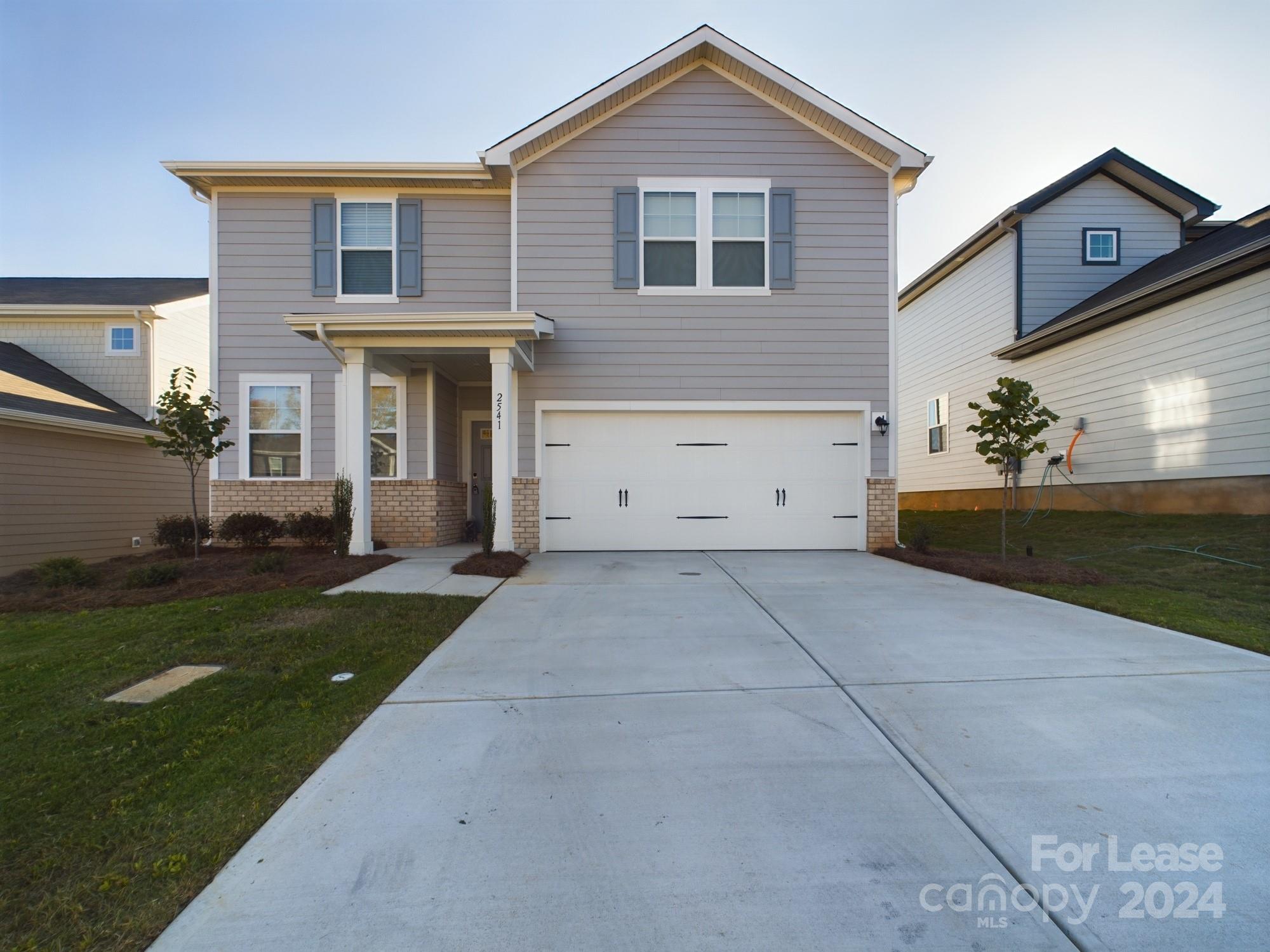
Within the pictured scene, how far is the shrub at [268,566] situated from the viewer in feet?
23.2

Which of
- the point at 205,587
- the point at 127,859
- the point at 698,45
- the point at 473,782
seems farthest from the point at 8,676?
the point at 698,45

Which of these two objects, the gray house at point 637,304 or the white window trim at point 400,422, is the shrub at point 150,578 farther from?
the white window trim at point 400,422

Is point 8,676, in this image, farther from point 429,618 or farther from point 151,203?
point 151,203

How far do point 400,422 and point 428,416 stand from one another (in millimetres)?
448

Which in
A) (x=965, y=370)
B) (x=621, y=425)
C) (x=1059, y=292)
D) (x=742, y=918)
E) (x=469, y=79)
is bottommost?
(x=742, y=918)

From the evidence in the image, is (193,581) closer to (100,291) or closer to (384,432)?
(384,432)

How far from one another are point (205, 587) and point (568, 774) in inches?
220

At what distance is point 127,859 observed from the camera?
2098mm

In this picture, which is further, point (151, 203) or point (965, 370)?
point (965, 370)

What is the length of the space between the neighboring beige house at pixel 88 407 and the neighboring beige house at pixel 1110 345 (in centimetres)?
1741

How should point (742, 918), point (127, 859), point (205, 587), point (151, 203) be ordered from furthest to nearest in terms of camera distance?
point (151, 203), point (205, 587), point (127, 859), point (742, 918)

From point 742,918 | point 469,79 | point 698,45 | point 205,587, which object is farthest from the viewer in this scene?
point 469,79

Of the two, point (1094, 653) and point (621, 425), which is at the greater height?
point (621, 425)

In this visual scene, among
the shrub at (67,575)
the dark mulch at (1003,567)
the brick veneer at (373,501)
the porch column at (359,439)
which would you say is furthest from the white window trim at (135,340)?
the dark mulch at (1003,567)
